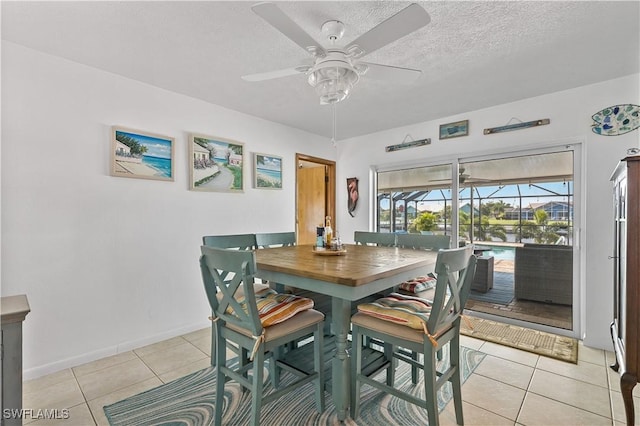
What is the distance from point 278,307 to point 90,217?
1.82 metres

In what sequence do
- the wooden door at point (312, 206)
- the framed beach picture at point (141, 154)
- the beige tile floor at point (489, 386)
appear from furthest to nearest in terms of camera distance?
the wooden door at point (312, 206) < the framed beach picture at point (141, 154) < the beige tile floor at point (489, 386)

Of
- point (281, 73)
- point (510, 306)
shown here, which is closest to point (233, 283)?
point (281, 73)

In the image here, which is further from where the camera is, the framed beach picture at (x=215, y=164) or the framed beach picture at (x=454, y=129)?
the framed beach picture at (x=454, y=129)

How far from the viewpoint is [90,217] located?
243cm

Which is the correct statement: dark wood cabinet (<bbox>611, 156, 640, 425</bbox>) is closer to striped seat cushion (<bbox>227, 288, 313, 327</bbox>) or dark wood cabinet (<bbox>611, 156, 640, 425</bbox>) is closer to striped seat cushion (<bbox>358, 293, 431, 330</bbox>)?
striped seat cushion (<bbox>358, 293, 431, 330</bbox>)

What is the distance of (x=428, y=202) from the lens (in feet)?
13.0

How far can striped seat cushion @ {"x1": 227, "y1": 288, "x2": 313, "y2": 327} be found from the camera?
160 cm

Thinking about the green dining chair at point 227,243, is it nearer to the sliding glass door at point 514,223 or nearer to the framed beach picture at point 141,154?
the framed beach picture at point 141,154

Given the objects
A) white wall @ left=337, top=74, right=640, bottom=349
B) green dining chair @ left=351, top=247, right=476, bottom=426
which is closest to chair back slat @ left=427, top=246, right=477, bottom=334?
green dining chair @ left=351, top=247, right=476, bottom=426

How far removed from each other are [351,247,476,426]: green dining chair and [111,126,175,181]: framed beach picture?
2207mm

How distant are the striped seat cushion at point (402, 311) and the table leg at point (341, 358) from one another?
0.46 feet

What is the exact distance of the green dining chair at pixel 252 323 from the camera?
148cm

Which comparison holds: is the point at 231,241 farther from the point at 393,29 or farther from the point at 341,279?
the point at 393,29

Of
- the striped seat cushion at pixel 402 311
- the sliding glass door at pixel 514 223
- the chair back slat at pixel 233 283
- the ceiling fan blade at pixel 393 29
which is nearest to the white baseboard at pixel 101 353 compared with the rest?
the chair back slat at pixel 233 283
